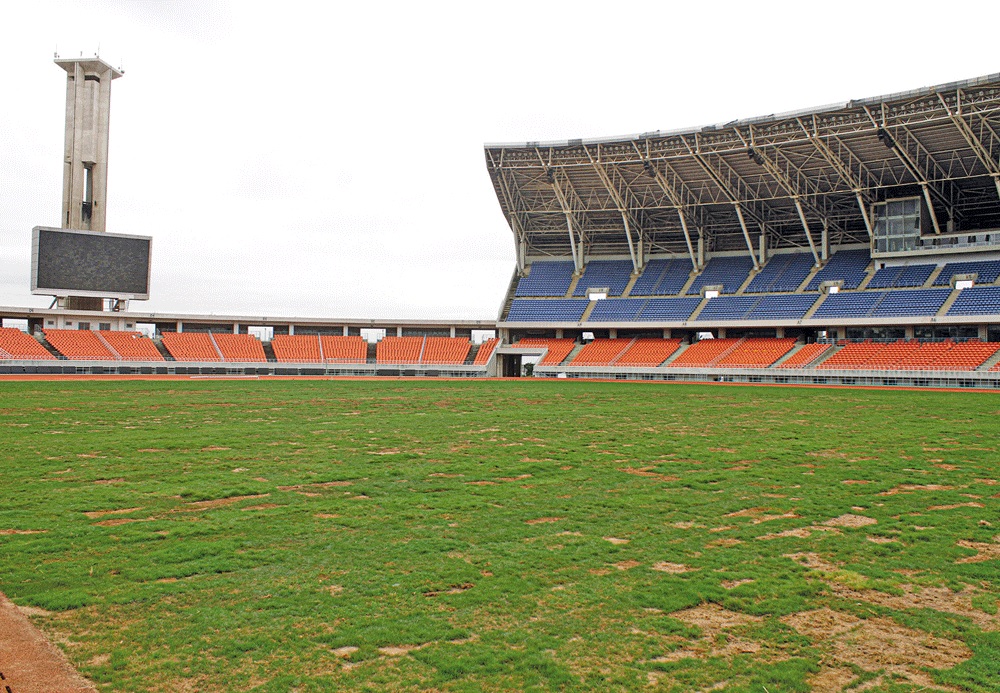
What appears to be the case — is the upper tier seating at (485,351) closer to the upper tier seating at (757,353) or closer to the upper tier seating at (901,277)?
the upper tier seating at (757,353)

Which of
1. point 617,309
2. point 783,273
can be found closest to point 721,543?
point 617,309

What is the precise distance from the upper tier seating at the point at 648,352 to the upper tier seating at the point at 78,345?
151 ft

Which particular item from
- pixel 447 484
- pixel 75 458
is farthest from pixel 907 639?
pixel 75 458

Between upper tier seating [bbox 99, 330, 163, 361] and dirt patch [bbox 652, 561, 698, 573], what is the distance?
62.8 metres

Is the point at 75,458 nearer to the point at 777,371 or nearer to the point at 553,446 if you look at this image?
the point at 553,446

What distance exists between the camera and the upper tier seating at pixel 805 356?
52525 millimetres

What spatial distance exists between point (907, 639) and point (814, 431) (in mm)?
14833

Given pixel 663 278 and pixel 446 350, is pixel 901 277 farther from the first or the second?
pixel 446 350

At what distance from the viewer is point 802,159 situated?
54.5 metres

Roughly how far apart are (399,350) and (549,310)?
16.2m

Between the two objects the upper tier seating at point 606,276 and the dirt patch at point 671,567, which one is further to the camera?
the upper tier seating at point 606,276

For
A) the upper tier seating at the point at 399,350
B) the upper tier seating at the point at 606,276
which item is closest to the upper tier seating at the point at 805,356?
the upper tier seating at the point at 606,276

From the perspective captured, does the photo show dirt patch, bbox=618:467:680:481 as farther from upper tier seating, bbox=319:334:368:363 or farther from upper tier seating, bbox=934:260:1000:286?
upper tier seating, bbox=319:334:368:363

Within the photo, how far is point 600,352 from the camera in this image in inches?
2510
